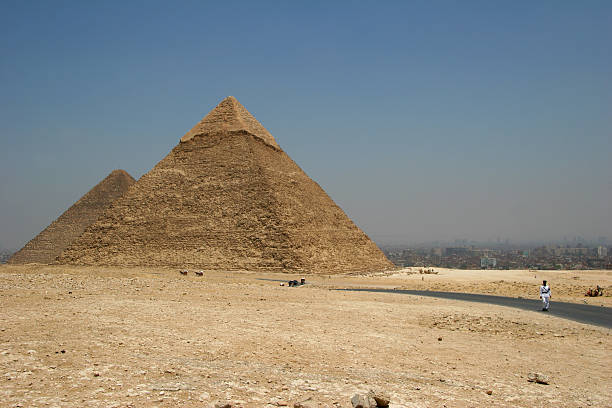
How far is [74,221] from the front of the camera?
6072cm

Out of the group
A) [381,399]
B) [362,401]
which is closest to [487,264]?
[381,399]

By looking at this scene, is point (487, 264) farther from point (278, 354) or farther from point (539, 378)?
point (278, 354)

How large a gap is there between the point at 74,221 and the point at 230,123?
93.8ft

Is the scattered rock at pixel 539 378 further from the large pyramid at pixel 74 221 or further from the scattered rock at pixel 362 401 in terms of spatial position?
the large pyramid at pixel 74 221

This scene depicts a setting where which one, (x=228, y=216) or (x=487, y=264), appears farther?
(x=487, y=264)

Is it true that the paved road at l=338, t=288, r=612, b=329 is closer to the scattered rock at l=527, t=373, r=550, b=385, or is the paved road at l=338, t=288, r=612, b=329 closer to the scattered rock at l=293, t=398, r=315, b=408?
the scattered rock at l=527, t=373, r=550, b=385

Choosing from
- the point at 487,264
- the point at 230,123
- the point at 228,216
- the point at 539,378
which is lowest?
the point at 487,264

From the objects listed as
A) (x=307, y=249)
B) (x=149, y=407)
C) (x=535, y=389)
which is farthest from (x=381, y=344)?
(x=307, y=249)

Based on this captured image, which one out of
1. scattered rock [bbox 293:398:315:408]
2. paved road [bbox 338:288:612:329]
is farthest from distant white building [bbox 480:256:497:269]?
scattered rock [bbox 293:398:315:408]

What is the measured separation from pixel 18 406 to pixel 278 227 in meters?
31.0

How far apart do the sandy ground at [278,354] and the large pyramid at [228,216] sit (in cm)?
2122

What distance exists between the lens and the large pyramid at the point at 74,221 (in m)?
57.8

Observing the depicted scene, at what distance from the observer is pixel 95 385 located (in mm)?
5621

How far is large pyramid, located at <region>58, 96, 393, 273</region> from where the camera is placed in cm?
3503
